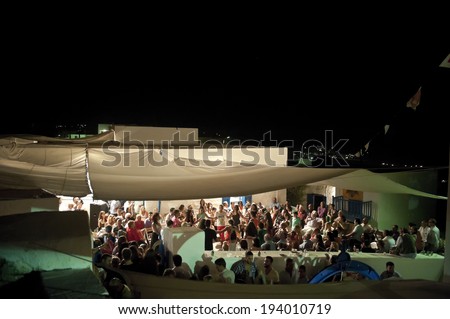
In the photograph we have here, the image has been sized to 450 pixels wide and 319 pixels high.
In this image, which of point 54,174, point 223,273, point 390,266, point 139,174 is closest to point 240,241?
point 223,273

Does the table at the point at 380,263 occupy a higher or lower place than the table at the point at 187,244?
lower

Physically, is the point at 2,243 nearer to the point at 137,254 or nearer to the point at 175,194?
the point at 175,194

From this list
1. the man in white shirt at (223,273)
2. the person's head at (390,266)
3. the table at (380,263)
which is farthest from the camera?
the table at (380,263)

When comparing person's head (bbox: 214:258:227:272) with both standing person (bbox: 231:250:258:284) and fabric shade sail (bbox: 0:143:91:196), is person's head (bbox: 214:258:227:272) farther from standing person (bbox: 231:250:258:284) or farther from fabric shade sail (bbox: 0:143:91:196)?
fabric shade sail (bbox: 0:143:91:196)

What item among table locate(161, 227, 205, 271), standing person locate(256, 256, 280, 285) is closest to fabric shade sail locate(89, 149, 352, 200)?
standing person locate(256, 256, 280, 285)

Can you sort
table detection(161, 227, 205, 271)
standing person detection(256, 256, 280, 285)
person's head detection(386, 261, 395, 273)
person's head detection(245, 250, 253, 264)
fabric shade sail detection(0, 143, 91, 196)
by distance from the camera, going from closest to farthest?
fabric shade sail detection(0, 143, 91, 196) < standing person detection(256, 256, 280, 285) < person's head detection(386, 261, 395, 273) < person's head detection(245, 250, 253, 264) < table detection(161, 227, 205, 271)

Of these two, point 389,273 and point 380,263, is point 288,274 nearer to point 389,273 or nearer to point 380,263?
point 389,273

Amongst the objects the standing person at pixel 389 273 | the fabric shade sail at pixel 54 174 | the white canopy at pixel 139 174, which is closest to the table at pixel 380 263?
the standing person at pixel 389 273

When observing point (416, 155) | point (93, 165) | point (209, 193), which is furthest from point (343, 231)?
point (416, 155)

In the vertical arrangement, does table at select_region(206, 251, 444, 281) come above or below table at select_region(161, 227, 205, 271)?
below

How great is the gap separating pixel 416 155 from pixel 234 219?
1122 cm

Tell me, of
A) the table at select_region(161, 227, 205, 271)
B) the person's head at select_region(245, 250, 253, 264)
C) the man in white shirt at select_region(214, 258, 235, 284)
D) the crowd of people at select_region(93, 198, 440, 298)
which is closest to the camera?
the man in white shirt at select_region(214, 258, 235, 284)

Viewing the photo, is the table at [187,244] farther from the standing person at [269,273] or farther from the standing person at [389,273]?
the standing person at [389,273]

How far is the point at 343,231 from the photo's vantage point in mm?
9539
